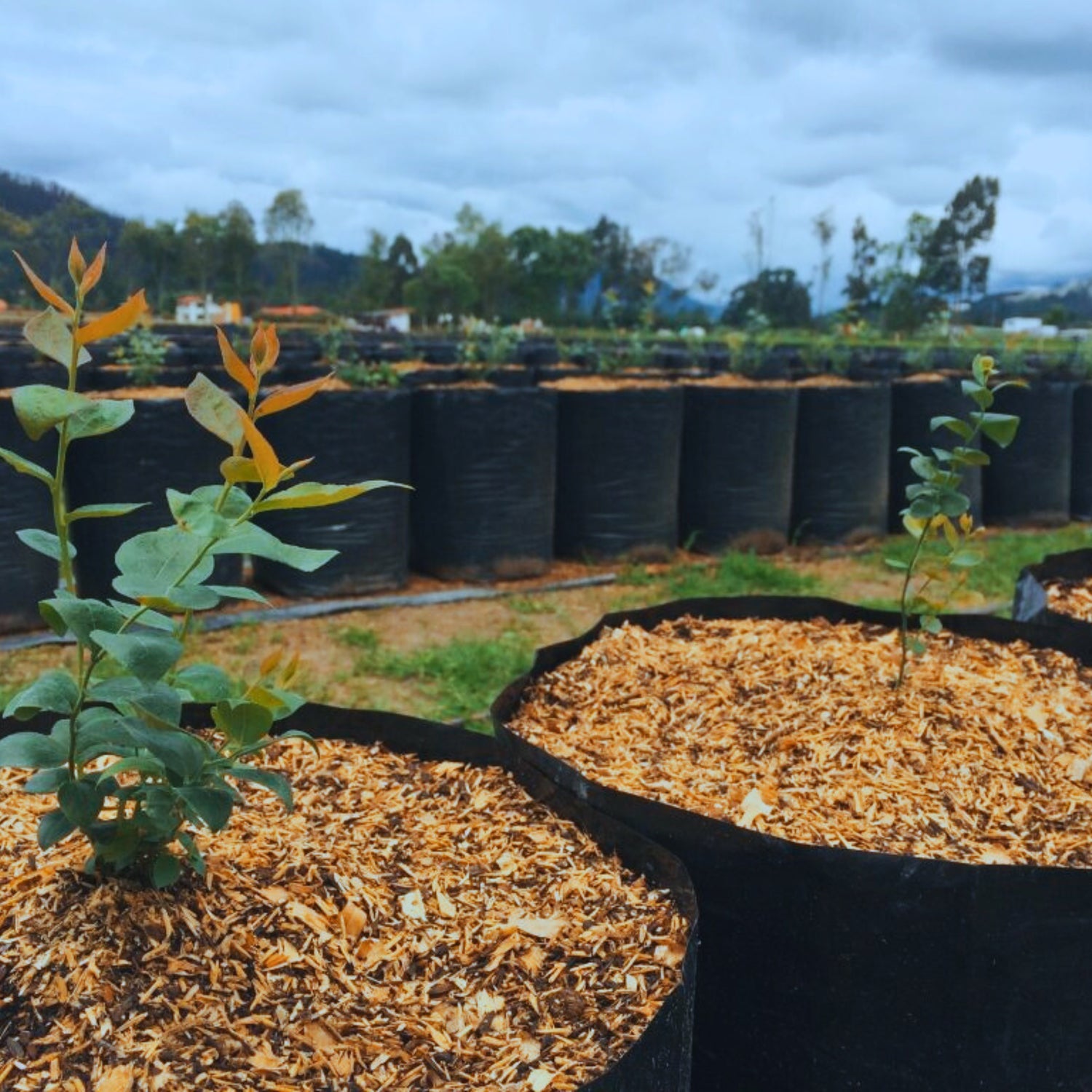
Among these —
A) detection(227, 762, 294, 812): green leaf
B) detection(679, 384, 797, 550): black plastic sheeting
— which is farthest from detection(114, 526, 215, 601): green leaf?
detection(679, 384, 797, 550): black plastic sheeting

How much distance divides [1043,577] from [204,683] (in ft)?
8.06

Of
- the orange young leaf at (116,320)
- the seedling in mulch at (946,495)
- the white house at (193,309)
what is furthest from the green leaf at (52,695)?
the white house at (193,309)

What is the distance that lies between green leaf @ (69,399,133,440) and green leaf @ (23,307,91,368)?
4 cm

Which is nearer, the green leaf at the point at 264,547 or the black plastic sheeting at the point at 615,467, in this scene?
the green leaf at the point at 264,547

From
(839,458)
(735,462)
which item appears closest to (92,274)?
(735,462)

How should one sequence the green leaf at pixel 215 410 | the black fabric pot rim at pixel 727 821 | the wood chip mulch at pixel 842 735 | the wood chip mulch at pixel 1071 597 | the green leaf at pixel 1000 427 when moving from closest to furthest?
1. the green leaf at pixel 215 410
2. the black fabric pot rim at pixel 727 821
3. the wood chip mulch at pixel 842 735
4. the green leaf at pixel 1000 427
5. the wood chip mulch at pixel 1071 597

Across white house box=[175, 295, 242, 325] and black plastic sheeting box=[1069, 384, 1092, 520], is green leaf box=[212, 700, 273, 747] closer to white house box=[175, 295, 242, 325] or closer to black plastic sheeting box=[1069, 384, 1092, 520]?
black plastic sheeting box=[1069, 384, 1092, 520]

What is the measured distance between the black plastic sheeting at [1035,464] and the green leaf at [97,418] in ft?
20.4

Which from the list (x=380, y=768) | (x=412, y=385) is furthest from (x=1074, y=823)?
(x=412, y=385)

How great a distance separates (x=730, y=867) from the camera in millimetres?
1479

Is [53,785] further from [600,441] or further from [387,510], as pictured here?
[600,441]

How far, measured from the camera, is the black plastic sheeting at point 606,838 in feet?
3.54

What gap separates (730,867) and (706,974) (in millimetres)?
186

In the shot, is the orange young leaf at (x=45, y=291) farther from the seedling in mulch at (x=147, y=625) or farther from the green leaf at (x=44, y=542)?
the green leaf at (x=44, y=542)
